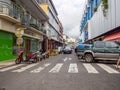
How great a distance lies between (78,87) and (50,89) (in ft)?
3.34

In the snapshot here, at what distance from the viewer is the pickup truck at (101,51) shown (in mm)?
18391

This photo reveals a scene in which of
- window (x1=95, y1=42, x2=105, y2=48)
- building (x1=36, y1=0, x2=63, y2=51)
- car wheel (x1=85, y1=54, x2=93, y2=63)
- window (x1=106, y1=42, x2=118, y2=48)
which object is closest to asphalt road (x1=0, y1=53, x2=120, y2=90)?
window (x1=106, y1=42, x2=118, y2=48)

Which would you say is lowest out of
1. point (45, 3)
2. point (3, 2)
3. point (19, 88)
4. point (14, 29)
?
point (19, 88)

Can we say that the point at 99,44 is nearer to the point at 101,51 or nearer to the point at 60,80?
the point at 101,51

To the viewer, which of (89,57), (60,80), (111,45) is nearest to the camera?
(60,80)

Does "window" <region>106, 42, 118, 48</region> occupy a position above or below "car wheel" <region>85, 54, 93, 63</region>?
above

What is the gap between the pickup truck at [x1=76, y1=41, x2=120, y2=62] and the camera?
18.4 m

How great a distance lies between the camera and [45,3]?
58688mm

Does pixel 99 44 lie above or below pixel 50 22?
below

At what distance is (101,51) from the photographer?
749 inches

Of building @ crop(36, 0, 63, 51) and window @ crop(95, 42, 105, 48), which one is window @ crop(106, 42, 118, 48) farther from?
building @ crop(36, 0, 63, 51)

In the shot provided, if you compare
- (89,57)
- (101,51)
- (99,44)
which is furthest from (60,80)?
(89,57)

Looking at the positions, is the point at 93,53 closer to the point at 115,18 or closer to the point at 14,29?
the point at 115,18

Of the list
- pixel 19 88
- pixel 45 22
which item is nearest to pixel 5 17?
pixel 19 88
